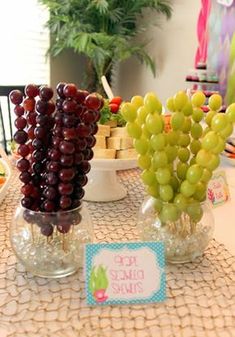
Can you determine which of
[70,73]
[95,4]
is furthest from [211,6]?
[70,73]

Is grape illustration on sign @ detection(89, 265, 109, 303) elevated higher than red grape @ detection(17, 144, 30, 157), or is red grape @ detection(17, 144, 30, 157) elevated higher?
red grape @ detection(17, 144, 30, 157)

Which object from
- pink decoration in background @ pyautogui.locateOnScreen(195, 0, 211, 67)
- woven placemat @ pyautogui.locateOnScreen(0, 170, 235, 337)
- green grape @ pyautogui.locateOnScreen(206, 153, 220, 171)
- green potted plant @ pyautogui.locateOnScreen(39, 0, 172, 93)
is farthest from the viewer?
green potted plant @ pyautogui.locateOnScreen(39, 0, 172, 93)

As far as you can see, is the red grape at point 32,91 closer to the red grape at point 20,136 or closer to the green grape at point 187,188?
the red grape at point 20,136

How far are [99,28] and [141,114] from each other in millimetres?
2407

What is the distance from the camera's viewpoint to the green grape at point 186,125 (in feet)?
2.45

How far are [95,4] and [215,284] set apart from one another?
2459 mm

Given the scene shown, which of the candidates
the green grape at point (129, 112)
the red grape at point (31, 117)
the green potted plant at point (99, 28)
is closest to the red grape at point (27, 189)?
the red grape at point (31, 117)

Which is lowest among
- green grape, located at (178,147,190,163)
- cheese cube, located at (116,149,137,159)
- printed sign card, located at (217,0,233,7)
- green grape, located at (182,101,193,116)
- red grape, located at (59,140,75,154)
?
cheese cube, located at (116,149,137,159)

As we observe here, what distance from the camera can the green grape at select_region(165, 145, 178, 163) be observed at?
0.73 metres

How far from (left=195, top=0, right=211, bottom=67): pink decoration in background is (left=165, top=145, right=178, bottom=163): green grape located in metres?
1.94

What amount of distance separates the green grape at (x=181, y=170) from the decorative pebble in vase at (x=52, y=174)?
0.17 metres

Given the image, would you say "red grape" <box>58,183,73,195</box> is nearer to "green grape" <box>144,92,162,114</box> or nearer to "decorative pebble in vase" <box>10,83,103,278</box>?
"decorative pebble in vase" <box>10,83,103,278</box>

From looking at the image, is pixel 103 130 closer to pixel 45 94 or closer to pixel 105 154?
pixel 105 154

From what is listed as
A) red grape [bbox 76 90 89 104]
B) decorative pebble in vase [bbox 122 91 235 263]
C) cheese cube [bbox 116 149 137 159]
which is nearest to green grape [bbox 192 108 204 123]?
decorative pebble in vase [bbox 122 91 235 263]
